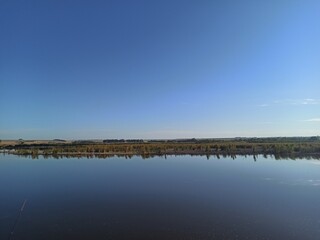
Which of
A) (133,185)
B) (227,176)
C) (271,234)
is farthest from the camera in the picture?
(227,176)

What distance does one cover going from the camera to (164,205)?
13547mm

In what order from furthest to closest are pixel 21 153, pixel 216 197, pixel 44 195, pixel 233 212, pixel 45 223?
pixel 21 153 < pixel 44 195 < pixel 216 197 < pixel 233 212 < pixel 45 223

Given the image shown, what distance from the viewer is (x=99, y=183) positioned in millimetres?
19266

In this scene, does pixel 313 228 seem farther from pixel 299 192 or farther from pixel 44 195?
pixel 44 195

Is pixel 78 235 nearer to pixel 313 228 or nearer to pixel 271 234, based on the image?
pixel 271 234

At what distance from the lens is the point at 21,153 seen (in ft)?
142

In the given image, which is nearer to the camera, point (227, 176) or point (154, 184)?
point (154, 184)

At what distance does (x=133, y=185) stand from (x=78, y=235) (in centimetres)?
841

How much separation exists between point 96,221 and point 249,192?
316 inches

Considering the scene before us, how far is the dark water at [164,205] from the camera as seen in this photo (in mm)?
10195

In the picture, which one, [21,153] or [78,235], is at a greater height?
[21,153]

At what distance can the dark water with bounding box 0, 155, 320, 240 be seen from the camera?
33.4 feet

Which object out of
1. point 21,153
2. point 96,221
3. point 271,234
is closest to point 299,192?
point 271,234

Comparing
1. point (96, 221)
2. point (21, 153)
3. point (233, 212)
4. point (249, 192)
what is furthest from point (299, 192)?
point (21, 153)
